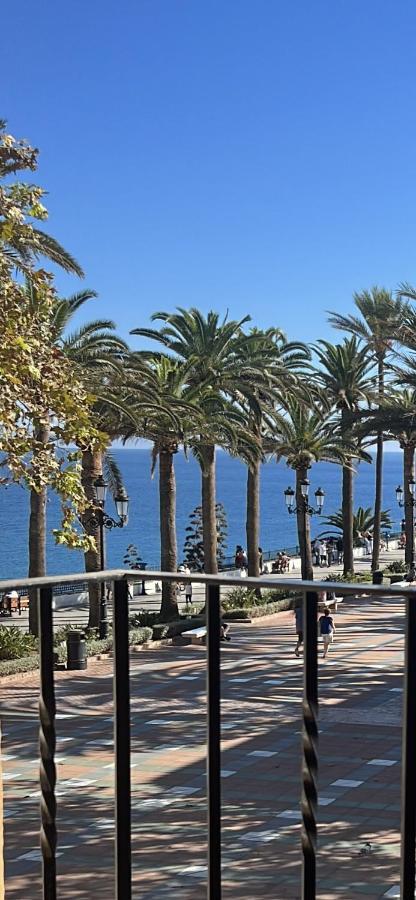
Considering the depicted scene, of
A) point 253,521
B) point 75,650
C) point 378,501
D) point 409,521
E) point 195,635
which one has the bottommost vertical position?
point 195,635

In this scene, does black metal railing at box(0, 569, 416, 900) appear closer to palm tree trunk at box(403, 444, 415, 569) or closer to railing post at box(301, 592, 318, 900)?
railing post at box(301, 592, 318, 900)

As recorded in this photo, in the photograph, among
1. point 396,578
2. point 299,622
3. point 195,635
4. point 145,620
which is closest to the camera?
point 299,622

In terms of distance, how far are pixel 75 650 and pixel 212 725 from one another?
2016cm

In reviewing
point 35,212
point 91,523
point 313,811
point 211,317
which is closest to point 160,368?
point 211,317

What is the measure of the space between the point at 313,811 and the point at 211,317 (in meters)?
30.0

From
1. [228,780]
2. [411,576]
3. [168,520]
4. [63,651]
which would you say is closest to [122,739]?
[228,780]

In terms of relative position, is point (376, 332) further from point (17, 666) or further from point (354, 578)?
point (17, 666)

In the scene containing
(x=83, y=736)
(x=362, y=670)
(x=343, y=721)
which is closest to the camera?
(x=83, y=736)

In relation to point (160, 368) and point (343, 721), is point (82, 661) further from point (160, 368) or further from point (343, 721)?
point (160, 368)

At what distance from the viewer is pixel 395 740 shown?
638 inches

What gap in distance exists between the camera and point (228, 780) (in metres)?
13.6

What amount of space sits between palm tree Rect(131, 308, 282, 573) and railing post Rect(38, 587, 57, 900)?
Result: 2782 cm

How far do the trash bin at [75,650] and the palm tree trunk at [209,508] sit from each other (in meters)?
9.61

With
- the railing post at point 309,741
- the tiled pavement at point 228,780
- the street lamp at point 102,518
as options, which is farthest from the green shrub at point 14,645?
the railing post at point 309,741
